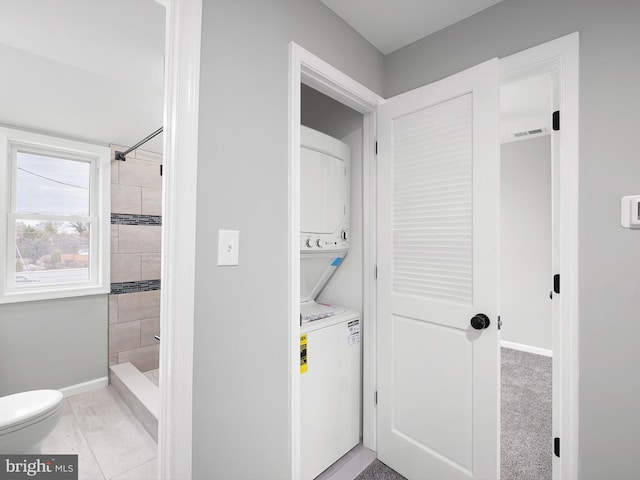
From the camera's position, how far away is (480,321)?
4.34 feet

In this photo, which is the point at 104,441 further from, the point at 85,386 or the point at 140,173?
the point at 140,173

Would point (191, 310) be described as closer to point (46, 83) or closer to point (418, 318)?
point (418, 318)

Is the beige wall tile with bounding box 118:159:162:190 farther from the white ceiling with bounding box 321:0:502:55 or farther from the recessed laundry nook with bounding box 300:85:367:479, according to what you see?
the white ceiling with bounding box 321:0:502:55

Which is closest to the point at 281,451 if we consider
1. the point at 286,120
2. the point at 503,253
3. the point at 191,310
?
the point at 191,310

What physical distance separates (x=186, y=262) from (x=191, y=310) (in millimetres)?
154

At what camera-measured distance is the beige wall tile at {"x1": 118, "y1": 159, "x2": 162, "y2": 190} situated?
8.89ft

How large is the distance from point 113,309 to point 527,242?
15.2ft

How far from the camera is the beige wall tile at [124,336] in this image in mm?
2641

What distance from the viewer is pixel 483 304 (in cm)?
134

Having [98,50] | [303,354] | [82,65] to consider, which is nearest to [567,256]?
[303,354]

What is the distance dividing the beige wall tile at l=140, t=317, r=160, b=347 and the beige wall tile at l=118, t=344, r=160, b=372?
5cm

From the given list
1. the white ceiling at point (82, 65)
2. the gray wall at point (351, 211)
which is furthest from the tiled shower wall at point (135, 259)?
the gray wall at point (351, 211)

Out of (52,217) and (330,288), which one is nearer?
(330,288)

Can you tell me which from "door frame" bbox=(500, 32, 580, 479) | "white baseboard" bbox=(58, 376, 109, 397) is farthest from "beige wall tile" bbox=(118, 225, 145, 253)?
"door frame" bbox=(500, 32, 580, 479)
